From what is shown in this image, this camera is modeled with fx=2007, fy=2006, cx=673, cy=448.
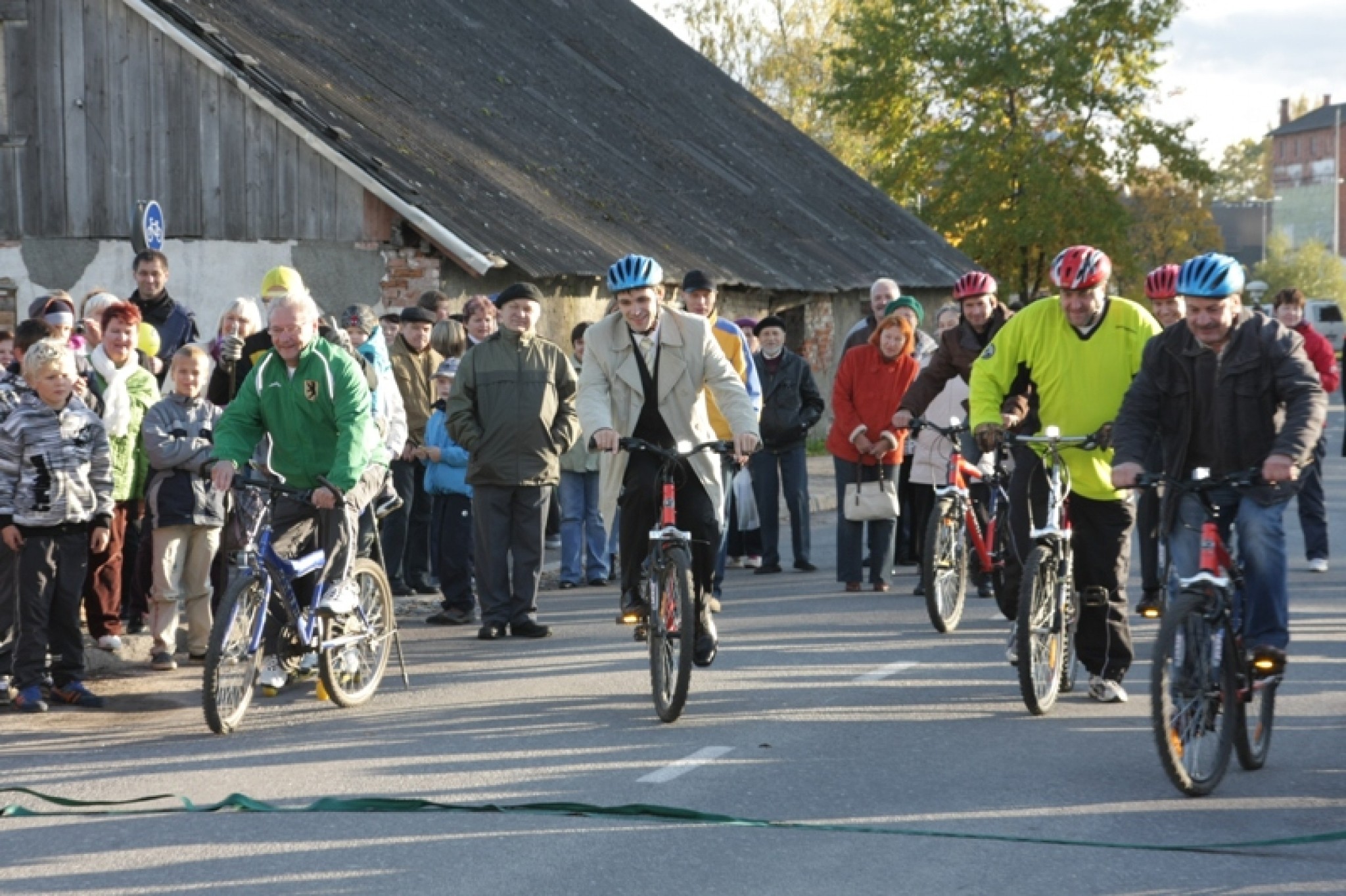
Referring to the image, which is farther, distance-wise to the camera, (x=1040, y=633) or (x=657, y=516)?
(x=657, y=516)

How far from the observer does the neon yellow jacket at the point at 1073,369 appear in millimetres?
9445

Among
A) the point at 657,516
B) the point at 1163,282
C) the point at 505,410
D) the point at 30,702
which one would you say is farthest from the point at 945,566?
the point at 30,702

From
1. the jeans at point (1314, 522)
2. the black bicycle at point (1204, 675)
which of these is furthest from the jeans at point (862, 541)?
the black bicycle at point (1204, 675)

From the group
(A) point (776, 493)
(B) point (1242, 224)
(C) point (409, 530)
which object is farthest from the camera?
(B) point (1242, 224)

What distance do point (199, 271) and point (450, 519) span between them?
10450 millimetres

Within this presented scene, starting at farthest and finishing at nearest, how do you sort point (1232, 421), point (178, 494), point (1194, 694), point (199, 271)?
1. point (199, 271)
2. point (178, 494)
3. point (1232, 421)
4. point (1194, 694)

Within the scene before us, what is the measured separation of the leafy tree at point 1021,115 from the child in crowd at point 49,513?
135 feet

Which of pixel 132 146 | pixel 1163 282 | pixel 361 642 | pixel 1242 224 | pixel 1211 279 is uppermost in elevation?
pixel 1242 224

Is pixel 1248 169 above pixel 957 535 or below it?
above

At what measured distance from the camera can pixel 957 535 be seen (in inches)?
499

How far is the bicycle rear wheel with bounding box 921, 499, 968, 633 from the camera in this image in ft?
39.8

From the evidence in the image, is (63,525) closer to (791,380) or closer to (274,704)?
(274,704)

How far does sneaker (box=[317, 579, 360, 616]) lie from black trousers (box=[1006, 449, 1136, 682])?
10.8ft

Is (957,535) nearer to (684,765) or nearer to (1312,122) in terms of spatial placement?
(684,765)
